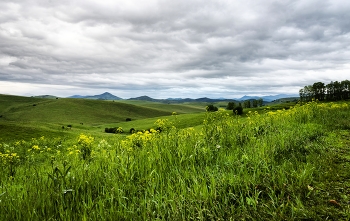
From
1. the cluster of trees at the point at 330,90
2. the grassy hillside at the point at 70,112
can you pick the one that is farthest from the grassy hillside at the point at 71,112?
the cluster of trees at the point at 330,90

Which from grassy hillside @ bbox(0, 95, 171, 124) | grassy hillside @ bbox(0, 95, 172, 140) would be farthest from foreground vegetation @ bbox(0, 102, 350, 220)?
grassy hillside @ bbox(0, 95, 171, 124)

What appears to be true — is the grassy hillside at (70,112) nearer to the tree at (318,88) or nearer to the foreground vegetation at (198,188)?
the tree at (318,88)

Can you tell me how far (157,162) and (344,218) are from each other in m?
3.86

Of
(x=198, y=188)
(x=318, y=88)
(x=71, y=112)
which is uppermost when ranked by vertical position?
(x=318, y=88)

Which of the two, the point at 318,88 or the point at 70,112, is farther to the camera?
the point at 70,112

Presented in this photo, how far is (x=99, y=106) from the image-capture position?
183m

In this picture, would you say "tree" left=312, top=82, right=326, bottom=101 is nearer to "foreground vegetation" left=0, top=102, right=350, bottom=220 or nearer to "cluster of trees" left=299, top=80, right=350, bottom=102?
"cluster of trees" left=299, top=80, right=350, bottom=102

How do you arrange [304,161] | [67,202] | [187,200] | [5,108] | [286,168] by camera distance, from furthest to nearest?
1. [5,108]
2. [304,161]
3. [286,168]
4. [67,202]
5. [187,200]

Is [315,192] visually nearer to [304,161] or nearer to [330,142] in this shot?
[304,161]

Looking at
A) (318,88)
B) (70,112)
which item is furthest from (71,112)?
(318,88)

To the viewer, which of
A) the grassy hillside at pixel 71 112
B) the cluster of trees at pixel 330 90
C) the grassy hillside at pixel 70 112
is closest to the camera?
the cluster of trees at pixel 330 90

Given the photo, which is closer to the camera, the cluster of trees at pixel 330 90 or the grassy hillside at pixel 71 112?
the cluster of trees at pixel 330 90

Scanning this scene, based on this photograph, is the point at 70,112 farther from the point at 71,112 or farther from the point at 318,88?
the point at 318,88

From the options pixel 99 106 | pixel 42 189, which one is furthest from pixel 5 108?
pixel 42 189
